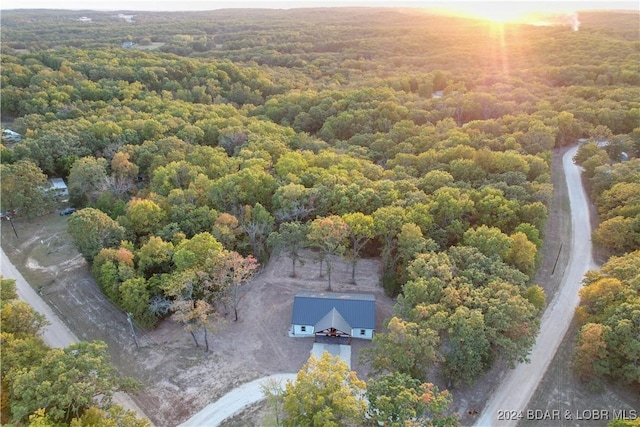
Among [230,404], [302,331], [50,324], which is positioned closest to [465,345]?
[302,331]

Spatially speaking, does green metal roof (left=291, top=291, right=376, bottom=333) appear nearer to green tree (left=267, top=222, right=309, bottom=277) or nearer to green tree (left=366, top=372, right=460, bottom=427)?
green tree (left=267, top=222, right=309, bottom=277)

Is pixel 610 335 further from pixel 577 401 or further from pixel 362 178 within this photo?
pixel 362 178

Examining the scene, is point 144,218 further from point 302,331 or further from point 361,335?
point 361,335

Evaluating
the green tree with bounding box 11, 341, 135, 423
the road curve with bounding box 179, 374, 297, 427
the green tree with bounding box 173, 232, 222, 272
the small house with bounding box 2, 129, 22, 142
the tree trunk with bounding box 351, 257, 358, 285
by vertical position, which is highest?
the small house with bounding box 2, 129, 22, 142

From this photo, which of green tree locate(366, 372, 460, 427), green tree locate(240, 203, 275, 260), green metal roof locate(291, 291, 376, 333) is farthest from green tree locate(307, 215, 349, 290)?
green tree locate(366, 372, 460, 427)

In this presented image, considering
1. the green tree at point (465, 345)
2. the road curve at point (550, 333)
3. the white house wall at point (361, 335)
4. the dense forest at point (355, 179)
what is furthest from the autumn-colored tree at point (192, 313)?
the road curve at point (550, 333)

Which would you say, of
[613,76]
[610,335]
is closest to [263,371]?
[610,335]
